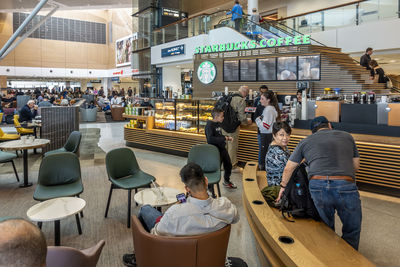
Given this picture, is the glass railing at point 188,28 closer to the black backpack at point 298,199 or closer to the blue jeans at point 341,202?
the black backpack at point 298,199

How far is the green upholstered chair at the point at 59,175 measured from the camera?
3924 mm

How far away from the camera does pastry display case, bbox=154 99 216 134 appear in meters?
7.22

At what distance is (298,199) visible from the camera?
8.91ft

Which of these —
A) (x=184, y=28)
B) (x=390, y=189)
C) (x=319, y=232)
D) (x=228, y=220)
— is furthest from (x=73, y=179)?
(x=184, y=28)

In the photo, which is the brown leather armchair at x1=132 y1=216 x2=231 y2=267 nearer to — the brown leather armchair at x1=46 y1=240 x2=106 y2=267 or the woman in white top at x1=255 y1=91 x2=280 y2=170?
the brown leather armchair at x1=46 y1=240 x2=106 y2=267

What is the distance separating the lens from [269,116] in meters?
5.46

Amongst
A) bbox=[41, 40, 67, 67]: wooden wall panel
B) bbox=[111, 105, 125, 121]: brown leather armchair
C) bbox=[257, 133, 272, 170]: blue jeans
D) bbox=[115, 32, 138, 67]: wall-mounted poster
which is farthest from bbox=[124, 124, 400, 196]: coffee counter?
bbox=[41, 40, 67, 67]: wooden wall panel

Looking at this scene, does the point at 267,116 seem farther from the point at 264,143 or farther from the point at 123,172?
the point at 123,172

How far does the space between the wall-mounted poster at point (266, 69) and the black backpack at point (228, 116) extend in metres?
4.44

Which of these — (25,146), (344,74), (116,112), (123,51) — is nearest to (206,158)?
(25,146)

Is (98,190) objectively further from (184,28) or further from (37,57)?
(37,57)

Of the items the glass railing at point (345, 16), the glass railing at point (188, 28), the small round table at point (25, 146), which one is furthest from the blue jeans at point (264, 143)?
the glass railing at point (188, 28)

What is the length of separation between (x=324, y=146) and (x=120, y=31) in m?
29.9

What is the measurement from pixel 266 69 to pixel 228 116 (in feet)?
15.6
